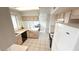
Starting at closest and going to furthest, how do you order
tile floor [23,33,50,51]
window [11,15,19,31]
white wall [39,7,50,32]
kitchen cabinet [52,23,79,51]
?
kitchen cabinet [52,23,79,51] → tile floor [23,33,50,51] → window [11,15,19,31] → white wall [39,7,50,32]

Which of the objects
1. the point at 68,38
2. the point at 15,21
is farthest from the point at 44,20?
the point at 68,38

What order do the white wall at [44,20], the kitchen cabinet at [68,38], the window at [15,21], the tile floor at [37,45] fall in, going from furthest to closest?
the white wall at [44,20] → the window at [15,21] → the tile floor at [37,45] → the kitchen cabinet at [68,38]

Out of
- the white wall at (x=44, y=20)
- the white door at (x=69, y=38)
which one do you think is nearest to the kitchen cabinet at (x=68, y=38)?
the white door at (x=69, y=38)

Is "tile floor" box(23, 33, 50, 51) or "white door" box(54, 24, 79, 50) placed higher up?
"white door" box(54, 24, 79, 50)

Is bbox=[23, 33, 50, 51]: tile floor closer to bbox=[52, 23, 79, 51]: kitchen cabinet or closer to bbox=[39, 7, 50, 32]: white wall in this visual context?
bbox=[39, 7, 50, 32]: white wall

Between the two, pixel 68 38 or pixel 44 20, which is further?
pixel 44 20

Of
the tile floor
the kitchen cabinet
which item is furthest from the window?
the kitchen cabinet

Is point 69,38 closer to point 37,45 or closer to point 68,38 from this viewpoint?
point 68,38

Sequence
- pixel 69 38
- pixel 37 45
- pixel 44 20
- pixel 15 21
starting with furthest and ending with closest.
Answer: pixel 44 20 → pixel 15 21 → pixel 37 45 → pixel 69 38

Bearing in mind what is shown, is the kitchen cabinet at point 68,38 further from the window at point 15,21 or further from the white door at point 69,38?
the window at point 15,21

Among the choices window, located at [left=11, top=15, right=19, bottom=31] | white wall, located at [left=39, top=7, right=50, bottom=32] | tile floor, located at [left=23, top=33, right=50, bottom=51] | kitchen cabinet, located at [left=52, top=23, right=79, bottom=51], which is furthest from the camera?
white wall, located at [left=39, top=7, right=50, bottom=32]
